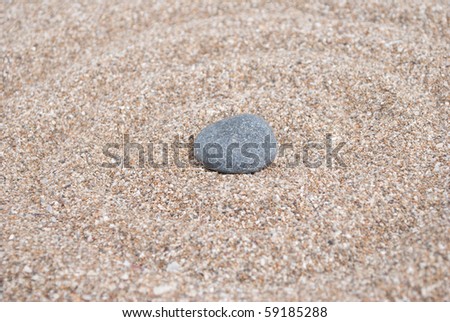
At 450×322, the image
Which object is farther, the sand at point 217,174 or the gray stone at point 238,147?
the gray stone at point 238,147

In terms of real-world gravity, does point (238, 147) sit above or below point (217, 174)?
above

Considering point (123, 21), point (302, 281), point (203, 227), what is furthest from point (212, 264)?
point (123, 21)

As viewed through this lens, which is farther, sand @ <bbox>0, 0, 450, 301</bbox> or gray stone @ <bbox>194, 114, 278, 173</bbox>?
gray stone @ <bbox>194, 114, 278, 173</bbox>

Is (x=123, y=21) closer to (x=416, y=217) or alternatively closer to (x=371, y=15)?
(x=371, y=15)
